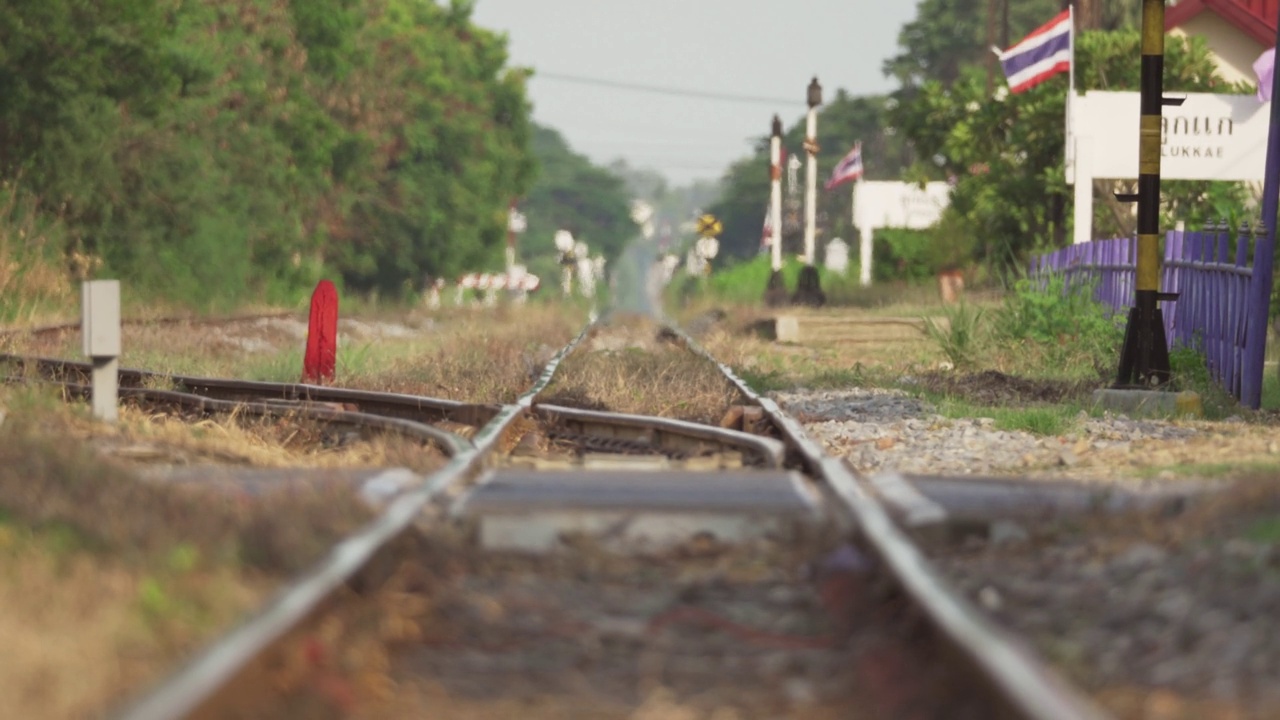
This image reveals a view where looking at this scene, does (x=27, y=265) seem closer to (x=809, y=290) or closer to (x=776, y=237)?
(x=809, y=290)

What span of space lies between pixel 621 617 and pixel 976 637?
123cm

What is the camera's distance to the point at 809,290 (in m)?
36.4

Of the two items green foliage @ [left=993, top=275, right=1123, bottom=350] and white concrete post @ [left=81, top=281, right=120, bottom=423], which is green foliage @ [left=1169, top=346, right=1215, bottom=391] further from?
white concrete post @ [left=81, top=281, right=120, bottom=423]

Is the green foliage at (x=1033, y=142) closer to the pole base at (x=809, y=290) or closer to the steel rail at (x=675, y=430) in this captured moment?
the pole base at (x=809, y=290)

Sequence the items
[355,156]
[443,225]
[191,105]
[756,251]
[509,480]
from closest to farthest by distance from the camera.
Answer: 1. [509,480]
2. [191,105]
3. [355,156]
4. [443,225]
5. [756,251]

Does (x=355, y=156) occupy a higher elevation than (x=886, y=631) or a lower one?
higher

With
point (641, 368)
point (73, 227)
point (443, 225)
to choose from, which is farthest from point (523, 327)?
point (443, 225)

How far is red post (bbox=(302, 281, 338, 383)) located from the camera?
47.3 ft

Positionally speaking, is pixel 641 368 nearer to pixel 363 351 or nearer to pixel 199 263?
pixel 363 351

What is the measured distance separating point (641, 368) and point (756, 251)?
123 metres

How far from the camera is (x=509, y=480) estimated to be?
23.8ft

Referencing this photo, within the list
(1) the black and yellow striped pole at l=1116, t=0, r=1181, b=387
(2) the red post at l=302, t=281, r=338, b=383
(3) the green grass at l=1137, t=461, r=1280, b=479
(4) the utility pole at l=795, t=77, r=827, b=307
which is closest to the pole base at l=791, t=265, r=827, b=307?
(4) the utility pole at l=795, t=77, r=827, b=307

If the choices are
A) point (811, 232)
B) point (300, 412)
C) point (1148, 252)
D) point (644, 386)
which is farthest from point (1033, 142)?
point (300, 412)

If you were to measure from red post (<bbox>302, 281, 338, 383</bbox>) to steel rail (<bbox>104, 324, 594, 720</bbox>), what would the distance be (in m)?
7.68
